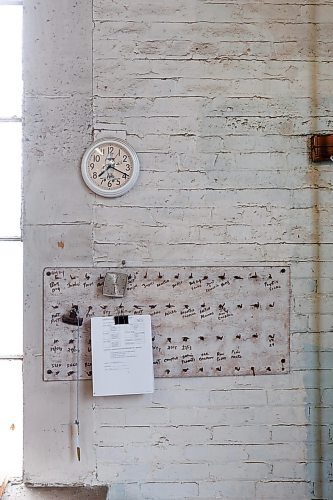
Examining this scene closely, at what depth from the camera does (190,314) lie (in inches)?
80.4

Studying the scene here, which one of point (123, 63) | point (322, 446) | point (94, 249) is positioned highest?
point (123, 63)

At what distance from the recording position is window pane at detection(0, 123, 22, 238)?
2.11 m

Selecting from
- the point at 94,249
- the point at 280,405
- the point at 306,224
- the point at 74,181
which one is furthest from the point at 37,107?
the point at 280,405

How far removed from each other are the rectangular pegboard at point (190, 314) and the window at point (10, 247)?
0.61 ft

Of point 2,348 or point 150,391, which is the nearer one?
point 150,391

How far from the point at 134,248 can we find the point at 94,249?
0.15 metres

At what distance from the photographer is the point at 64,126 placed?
2035 mm

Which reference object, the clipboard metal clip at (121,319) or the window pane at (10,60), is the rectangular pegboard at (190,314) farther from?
the window pane at (10,60)

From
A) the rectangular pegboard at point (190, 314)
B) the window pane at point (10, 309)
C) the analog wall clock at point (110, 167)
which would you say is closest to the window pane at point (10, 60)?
the analog wall clock at point (110, 167)

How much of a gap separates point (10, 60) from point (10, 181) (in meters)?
0.48

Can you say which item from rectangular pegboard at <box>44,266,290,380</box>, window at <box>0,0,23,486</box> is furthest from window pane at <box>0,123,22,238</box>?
rectangular pegboard at <box>44,266,290,380</box>

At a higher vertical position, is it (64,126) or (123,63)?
(123,63)

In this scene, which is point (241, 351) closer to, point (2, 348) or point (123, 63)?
point (2, 348)

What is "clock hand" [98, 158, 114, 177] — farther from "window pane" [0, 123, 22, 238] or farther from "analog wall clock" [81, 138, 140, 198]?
"window pane" [0, 123, 22, 238]
